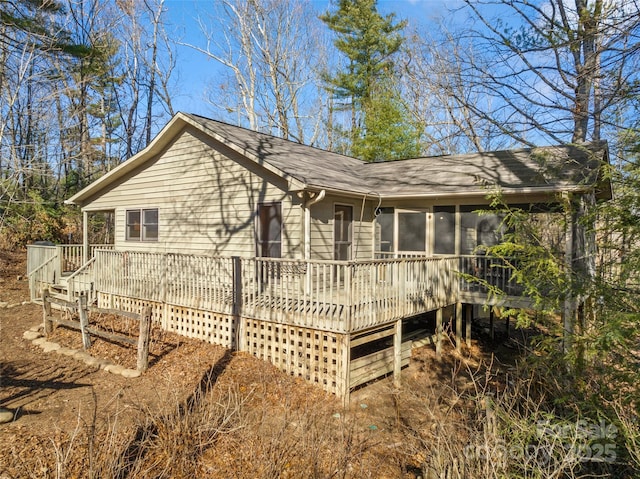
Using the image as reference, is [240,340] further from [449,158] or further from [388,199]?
[449,158]

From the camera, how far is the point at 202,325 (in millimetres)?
9906

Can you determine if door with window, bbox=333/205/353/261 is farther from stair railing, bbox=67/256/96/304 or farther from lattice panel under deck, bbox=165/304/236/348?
stair railing, bbox=67/256/96/304

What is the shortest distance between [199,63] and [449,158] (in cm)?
2128

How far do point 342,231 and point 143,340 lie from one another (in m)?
5.39

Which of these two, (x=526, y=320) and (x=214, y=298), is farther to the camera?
(x=214, y=298)

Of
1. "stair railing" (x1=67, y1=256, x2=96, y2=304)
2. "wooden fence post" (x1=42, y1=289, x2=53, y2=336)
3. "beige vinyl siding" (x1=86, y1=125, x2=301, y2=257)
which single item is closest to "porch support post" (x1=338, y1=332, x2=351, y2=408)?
"beige vinyl siding" (x1=86, y1=125, x2=301, y2=257)

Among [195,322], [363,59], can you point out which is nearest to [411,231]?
[195,322]

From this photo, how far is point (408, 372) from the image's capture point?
949cm

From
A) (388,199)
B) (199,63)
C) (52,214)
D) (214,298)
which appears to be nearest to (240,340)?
(214,298)

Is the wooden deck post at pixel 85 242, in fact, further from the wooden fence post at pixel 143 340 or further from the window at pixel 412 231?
the window at pixel 412 231

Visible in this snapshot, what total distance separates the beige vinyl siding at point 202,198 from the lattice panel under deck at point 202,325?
6.04 ft

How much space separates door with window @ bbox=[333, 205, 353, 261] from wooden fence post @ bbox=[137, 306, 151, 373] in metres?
4.70

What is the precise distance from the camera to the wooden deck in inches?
301

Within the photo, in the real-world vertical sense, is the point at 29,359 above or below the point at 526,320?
below
